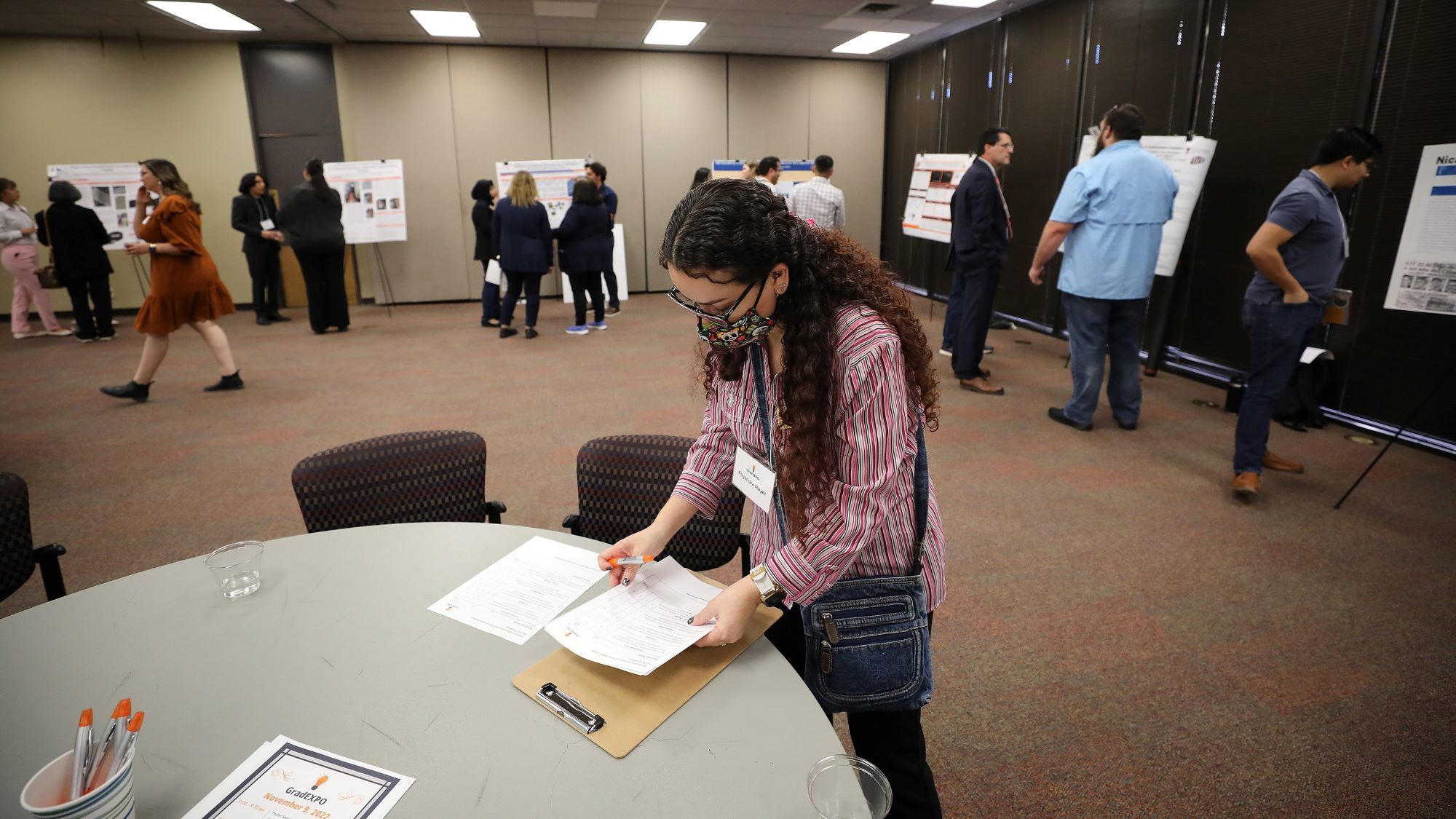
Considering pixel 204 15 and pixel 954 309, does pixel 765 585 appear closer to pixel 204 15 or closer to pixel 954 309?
pixel 954 309

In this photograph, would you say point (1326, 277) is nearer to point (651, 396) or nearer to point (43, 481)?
point (651, 396)

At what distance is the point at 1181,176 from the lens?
4953 mm

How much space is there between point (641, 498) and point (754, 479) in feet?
2.39

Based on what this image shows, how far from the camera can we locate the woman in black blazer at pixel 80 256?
6.63 metres

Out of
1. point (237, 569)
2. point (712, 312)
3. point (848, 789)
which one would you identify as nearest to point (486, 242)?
point (237, 569)

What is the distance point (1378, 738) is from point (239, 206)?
888 cm

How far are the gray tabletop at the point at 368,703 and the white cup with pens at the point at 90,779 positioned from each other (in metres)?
0.10

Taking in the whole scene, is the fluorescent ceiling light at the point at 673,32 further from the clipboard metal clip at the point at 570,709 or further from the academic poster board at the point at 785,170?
the clipboard metal clip at the point at 570,709

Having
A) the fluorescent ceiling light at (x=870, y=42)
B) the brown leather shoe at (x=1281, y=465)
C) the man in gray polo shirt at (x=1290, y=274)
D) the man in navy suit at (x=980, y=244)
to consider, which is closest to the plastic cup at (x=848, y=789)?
the man in gray polo shirt at (x=1290, y=274)

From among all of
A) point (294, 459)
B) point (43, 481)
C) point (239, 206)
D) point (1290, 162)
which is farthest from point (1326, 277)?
point (239, 206)

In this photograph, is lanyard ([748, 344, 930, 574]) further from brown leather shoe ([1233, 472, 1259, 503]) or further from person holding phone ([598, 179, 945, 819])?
brown leather shoe ([1233, 472, 1259, 503])

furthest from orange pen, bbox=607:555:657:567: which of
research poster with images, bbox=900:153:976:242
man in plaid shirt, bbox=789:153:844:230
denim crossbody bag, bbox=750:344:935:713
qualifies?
research poster with images, bbox=900:153:976:242

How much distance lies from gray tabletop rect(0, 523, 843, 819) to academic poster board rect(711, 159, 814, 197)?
8575 mm

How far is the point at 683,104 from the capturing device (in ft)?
31.3
